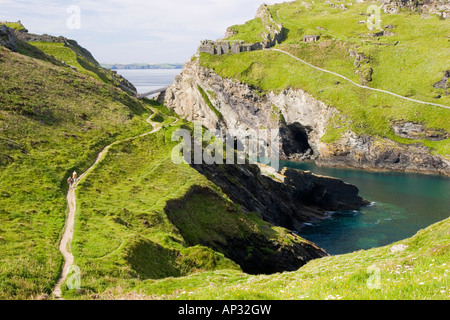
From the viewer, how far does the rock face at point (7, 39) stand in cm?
8444

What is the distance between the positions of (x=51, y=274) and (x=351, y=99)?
14840 centimetres

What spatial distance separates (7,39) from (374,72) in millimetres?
138024

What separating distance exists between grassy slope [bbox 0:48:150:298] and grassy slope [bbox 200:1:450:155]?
299 feet

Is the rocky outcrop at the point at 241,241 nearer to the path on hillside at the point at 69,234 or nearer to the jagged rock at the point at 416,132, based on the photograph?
the path on hillside at the point at 69,234

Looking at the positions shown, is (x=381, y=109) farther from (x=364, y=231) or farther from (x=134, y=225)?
(x=134, y=225)

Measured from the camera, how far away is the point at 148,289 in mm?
25688

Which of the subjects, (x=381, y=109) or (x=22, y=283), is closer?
(x=22, y=283)

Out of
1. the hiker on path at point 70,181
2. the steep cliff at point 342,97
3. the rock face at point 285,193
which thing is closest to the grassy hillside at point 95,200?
the hiker on path at point 70,181

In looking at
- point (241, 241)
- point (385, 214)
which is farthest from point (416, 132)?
point (241, 241)

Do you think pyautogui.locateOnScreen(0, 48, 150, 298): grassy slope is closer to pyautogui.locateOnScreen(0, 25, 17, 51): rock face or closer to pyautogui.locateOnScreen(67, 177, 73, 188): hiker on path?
pyautogui.locateOnScreen(67, 177, 73, 188): hiker on path

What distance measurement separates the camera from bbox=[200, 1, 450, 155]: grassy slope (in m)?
146

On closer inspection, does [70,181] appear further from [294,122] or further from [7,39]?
[294,122]

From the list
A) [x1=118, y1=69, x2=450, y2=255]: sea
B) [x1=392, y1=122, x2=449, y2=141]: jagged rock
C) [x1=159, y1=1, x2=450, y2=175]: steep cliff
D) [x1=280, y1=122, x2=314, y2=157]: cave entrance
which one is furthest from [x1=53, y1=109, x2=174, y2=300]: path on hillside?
[x1=392, y1=122, x2=449, y2=141]: jagged rock

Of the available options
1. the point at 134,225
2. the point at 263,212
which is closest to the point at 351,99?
the point at 263,212
